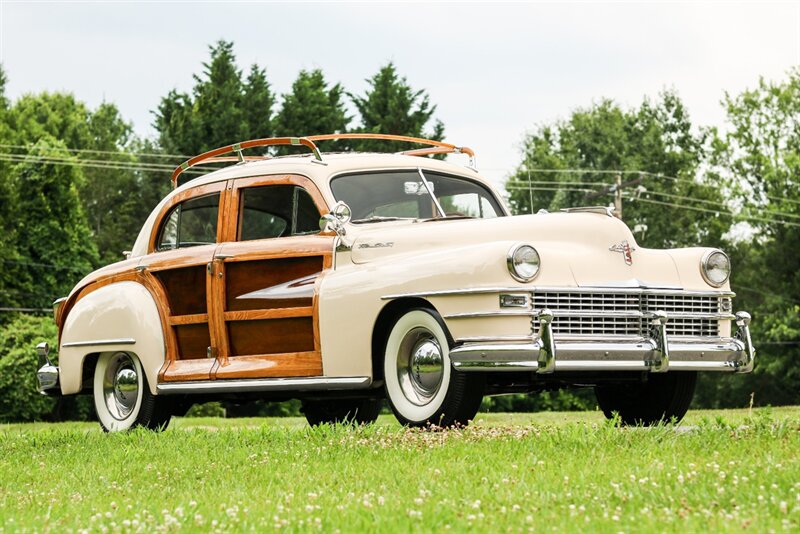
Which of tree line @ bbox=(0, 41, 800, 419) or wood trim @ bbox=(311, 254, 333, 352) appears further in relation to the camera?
tree line @ bbox=(0, 41, 800, 419)

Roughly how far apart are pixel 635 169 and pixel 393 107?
524 inches

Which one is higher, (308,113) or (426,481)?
(308,113)

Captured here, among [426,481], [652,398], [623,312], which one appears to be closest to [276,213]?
[623,312]

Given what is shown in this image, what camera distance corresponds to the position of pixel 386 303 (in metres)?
8.91

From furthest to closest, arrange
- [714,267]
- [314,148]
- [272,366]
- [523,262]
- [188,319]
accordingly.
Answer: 1. [188,319]
2. [314,148]
3. [272,366]
4. [714,267]
5. [523,262]

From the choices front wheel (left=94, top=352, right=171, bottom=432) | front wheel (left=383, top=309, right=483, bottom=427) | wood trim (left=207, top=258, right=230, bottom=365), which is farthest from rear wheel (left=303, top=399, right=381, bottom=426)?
front wheel (left=383, top=309, right=483, bottom=427)

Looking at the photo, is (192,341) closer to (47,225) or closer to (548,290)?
(548,290)

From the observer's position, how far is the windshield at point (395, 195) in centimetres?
1002

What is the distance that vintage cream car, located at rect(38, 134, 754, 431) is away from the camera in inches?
331

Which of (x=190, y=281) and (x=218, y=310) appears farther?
(x=190, y=281)

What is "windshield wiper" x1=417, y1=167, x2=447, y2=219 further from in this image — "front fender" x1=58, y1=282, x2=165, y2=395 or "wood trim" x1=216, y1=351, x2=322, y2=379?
"front fender" x1=58, y1=282, x2=165, y2=395

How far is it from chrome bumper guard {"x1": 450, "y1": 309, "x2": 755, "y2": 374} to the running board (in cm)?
117

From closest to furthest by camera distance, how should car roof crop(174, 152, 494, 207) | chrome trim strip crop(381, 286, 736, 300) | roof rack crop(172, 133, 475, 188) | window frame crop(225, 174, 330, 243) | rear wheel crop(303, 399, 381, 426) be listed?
chrome trim strip crop(381, 286, 736, 300) → window frame crop(225, 174, 330, 243) → car roof crop(174, 152, 494, 207) → roof rack crop(172, 133, 475, 188) → rear wheel crop(303, 399, 381, 426)

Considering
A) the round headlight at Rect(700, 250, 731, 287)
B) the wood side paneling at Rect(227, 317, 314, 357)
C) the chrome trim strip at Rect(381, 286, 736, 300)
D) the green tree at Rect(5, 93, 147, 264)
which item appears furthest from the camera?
the green tree at Rect(5, 93, 147, 264)
